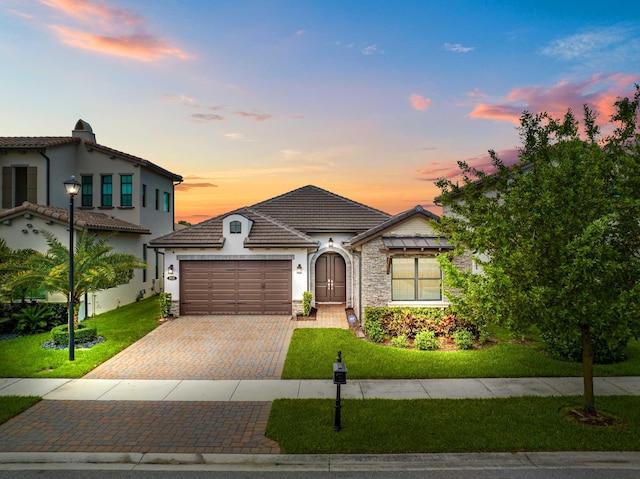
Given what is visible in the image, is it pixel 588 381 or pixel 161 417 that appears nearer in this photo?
pixel 588 381

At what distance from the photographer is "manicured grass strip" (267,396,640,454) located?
6559 mm

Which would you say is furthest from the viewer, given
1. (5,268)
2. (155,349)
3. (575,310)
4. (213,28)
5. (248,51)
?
(248,51)

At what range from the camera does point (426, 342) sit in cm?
1243

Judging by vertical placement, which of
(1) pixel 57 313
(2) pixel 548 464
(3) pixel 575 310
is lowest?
(2) pixel 548 464

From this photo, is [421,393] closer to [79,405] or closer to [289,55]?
[79,405]

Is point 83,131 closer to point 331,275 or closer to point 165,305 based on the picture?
point 165,305

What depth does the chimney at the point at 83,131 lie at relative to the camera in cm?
2375

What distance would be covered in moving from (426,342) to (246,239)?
30.6 ft

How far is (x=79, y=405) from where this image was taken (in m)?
8.42

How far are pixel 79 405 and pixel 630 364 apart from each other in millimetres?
13684

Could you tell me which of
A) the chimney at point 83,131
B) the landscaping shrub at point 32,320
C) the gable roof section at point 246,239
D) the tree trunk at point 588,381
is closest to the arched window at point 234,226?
the gable roof section at point 246,239

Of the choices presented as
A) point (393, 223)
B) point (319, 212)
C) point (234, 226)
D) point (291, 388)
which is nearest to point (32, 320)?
point (234, 226)

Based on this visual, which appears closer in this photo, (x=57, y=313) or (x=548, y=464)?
(x=548, y=464)

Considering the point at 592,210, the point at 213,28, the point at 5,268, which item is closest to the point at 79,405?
the point at 5,268
